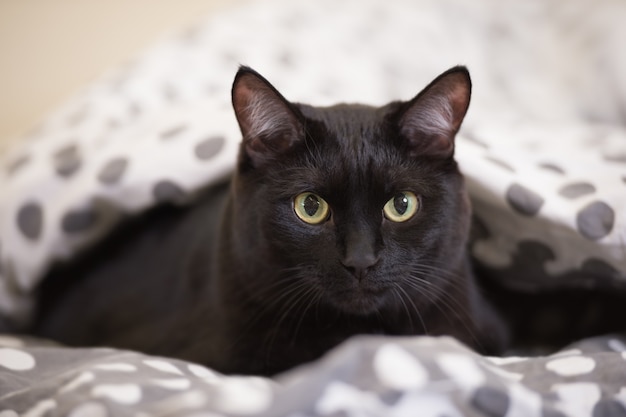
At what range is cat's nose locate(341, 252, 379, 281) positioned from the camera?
80 centimetres

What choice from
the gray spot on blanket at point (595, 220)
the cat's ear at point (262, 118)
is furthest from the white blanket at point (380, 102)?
the cat's ear at point (262, 118)

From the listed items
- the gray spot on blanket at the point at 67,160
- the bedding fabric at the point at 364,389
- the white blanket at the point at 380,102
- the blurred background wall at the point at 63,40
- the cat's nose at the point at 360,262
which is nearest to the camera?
the bedding fabric at the point at 364,389

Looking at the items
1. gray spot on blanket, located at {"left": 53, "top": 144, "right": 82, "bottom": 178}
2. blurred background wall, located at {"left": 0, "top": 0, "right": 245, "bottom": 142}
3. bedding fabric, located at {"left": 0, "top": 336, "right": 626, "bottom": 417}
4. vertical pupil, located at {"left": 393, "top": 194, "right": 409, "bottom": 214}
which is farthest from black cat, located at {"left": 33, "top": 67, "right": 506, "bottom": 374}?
blurred background wall, located at {"left": 0, "top": 0, "right": 245, "bottom": 142}

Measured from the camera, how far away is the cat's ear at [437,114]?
0.87 m

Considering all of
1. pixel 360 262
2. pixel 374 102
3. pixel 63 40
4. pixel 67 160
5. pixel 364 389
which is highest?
pixel 63 40

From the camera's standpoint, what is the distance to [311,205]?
34.9 inches

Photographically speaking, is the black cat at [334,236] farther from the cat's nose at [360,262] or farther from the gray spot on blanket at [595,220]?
the gray spot on blanket at [595,220]

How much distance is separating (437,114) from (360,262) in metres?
0.25

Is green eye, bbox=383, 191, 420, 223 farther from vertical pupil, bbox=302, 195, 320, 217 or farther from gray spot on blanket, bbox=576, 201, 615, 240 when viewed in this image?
gray spot on blanket, bbox=576, 201, 615, 240

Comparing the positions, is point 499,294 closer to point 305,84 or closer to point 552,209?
point 552,209

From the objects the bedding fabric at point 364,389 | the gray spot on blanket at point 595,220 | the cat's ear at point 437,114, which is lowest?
the bedding fabric at point 364,389

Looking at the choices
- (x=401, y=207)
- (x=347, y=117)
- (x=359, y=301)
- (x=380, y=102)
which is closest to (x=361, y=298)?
(x=359, y=301)

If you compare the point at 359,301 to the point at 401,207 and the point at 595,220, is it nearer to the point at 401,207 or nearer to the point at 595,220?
the point at 401,207

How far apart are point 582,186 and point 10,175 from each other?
3.64 ft
